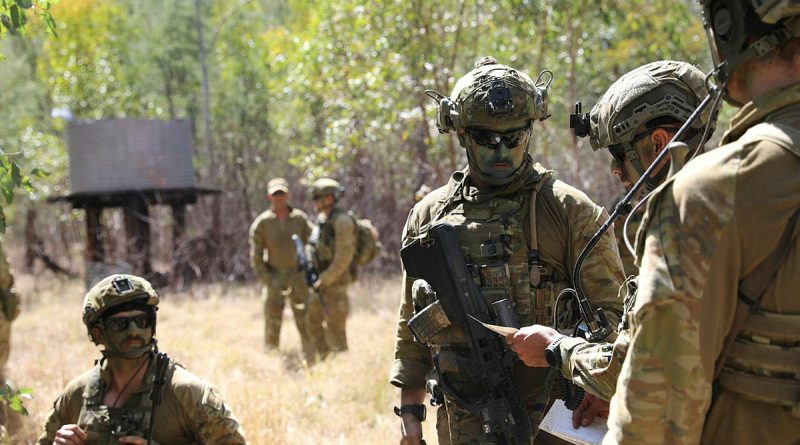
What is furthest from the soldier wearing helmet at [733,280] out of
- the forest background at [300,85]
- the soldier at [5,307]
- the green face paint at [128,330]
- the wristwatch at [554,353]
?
Result: the soldier at [5,307]

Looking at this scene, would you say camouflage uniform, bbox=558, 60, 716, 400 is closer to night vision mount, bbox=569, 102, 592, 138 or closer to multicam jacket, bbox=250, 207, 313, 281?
night vision mount, bbox=569, 102, 592, 138

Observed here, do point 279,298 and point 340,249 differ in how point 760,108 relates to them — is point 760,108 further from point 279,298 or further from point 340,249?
point 279,298

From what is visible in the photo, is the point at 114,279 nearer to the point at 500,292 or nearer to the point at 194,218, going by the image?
the point at 500,292

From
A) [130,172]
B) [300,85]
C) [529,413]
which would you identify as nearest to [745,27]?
[529,413]

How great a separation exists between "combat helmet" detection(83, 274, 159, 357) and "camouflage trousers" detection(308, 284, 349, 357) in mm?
4822

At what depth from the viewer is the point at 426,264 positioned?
9.33ft

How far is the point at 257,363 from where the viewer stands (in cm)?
833

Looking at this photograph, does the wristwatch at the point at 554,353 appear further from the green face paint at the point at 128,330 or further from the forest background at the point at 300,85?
the forest background at the point at 300,85

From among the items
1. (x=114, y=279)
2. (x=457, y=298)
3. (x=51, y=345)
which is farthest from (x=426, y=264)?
(x=51, y=345)

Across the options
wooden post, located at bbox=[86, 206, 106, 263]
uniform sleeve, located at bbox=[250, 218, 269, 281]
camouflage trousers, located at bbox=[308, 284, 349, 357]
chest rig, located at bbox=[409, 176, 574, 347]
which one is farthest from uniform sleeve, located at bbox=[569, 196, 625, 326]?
wooden post, located at bbox=[86, 206, 106, 263]

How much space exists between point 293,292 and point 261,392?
297 cm

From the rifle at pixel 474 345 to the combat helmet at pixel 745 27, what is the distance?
1234 millimetres

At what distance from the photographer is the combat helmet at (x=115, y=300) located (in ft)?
12.6

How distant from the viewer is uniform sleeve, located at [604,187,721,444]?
4.96 feet
